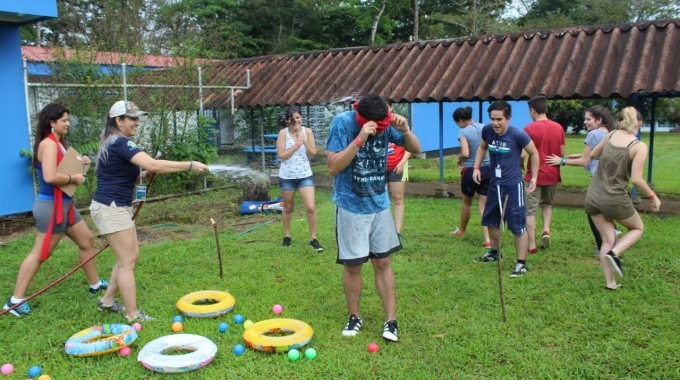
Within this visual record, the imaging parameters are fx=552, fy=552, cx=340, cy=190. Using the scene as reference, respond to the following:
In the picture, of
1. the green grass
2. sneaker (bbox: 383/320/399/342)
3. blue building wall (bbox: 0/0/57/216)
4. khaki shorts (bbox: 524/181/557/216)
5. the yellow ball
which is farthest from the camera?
blue building wall (bbox: 0/0/57/216)

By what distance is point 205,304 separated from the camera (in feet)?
16.7

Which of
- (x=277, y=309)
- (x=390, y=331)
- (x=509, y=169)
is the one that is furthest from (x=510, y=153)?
(x=277, y=309)

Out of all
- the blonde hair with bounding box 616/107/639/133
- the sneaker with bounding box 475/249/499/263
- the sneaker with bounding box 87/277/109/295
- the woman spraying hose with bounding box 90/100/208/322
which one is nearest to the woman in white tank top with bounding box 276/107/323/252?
the sneaker with bounding box 475/249/499/263

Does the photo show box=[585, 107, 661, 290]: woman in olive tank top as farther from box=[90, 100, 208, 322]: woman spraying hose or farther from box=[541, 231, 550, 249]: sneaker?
box=[90, 100, 208, 322]: woman spraying hose

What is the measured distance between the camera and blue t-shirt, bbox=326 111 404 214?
3959 millimetres

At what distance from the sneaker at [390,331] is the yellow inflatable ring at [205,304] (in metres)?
1.46

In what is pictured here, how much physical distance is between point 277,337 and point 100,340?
131 centimetres

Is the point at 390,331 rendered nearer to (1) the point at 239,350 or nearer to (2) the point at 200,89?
(1) the point at 239,350

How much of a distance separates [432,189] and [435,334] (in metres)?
7.92

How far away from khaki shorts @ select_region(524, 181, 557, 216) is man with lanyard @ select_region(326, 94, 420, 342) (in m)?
2.90

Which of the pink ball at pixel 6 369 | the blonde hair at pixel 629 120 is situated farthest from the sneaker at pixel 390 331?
the blonde hair at pixel 629 120

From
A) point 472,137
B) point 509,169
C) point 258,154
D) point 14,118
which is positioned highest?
point 14,118

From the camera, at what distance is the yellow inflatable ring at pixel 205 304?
4734 mm

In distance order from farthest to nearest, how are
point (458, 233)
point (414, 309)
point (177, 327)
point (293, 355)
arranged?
point (458, 233) → point (414, 309) → point (177, 327) → point (293, 355)
